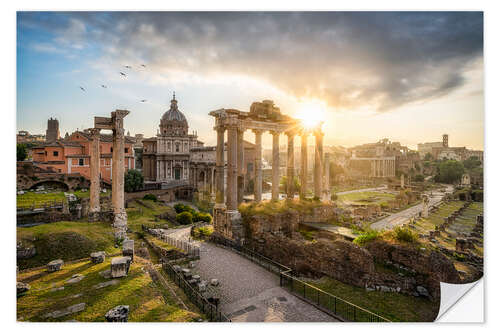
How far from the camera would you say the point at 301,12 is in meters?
7.66

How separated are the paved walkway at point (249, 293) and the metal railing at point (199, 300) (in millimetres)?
408

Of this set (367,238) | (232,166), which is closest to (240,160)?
(232,166)

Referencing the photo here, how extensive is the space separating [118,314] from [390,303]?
24.9ft

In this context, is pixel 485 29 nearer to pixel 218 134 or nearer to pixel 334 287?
pixel 334 287

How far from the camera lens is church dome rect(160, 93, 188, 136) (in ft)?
150

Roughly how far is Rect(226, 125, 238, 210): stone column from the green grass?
230 inches

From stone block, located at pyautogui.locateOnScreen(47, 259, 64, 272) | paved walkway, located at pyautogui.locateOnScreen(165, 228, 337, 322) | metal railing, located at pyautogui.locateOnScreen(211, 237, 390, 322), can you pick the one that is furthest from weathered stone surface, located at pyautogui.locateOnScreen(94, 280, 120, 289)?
metal railing, located at pyautogui.locateOnScreen(211, 237, 390, 322)

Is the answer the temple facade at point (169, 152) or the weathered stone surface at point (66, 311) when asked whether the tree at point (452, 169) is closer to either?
the weathered stone surface at point (66, 311)

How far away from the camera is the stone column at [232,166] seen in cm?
1348

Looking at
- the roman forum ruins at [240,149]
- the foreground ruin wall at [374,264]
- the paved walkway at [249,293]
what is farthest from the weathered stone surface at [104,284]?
the foreground ruin wall at [374,264]

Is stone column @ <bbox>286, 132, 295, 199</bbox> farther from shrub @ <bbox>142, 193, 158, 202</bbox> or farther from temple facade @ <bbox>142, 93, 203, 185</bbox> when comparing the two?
temple facade @ <bbox>142, 93, 203, 185</bbox>

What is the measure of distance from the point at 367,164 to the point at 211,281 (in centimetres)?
5600

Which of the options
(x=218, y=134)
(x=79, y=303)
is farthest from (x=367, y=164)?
(x=79, y=303)

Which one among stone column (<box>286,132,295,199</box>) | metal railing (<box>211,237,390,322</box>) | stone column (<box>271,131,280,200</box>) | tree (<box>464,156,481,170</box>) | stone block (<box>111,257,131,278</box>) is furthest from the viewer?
stone column (<box>286,132,295,199</box>)
